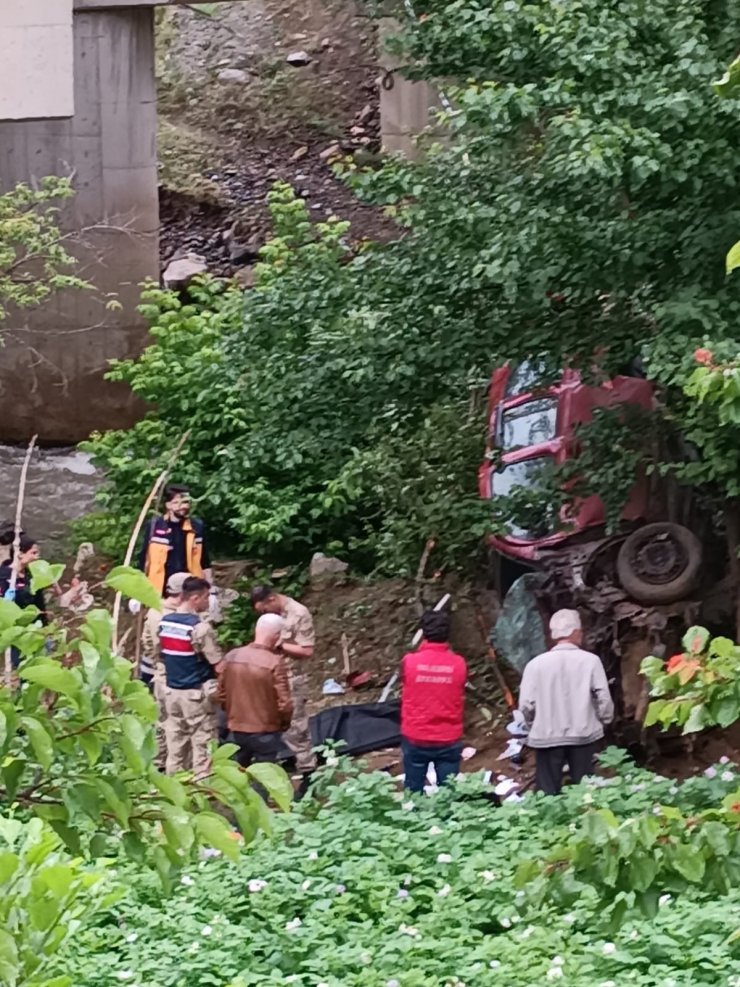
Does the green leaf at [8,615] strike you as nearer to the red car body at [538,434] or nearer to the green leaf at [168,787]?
the green leaf at [168,787]

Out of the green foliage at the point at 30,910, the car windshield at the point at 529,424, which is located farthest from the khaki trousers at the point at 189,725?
the green foliage at the point at 30,910

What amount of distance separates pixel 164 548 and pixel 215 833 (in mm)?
7405

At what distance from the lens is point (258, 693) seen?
7902 mm

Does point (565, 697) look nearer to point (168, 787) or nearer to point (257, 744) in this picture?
point (257, 744)

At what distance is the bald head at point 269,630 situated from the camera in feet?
26.2

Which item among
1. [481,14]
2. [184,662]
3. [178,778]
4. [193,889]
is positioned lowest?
[193,889]

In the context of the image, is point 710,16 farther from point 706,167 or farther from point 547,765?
point 547,765

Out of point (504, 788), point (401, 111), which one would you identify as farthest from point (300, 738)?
point (401, 111)

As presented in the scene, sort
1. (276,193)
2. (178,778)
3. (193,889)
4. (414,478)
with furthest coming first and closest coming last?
1. (276,193)
2. (414,478)
3. (193,889)
4. (178,778)

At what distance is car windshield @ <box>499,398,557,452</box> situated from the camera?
408 inches

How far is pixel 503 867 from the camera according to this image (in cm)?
664

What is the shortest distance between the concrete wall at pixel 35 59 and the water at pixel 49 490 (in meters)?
4.30

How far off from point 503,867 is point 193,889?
143cm

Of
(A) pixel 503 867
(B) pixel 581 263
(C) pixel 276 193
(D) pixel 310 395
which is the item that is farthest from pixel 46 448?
(A) pixel 503 867
